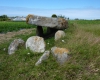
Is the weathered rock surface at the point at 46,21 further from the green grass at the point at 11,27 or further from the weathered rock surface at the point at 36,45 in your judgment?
the green grass at the point at 11,27

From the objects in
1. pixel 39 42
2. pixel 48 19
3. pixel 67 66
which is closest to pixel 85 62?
pixel 67 66

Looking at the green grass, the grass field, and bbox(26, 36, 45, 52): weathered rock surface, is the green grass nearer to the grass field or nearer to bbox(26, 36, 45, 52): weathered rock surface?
bbox(26, 36, 45, 52): weathered rock surface

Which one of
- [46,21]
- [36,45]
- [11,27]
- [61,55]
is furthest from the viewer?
[11,27]

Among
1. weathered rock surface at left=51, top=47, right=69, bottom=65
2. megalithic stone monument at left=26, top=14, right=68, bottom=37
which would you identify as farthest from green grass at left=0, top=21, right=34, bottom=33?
weathered rock surface at left=51, top=47, right=69, bottom=65

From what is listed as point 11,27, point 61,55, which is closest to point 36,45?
point 61,55

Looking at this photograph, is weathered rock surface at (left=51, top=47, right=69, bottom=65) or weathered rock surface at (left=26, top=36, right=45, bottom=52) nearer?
weathered rock surface at (left=51, top=47, right=69, bottom=65)

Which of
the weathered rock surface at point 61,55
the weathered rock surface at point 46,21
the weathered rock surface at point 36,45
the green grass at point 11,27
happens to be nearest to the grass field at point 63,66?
the weathered rock surface at point 61,55

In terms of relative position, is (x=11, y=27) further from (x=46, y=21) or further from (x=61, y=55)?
(x=61, y=55)

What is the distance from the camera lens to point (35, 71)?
6828 mm

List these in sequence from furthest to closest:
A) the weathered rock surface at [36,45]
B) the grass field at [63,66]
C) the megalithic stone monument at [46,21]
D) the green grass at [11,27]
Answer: the green grass at [11,27] → the megalithic stone monument at [46,21] → the weathered rock surface at [36,45] → the grass field at [63,66]

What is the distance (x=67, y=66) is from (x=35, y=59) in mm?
1772

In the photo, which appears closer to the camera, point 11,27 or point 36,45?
point 36,45

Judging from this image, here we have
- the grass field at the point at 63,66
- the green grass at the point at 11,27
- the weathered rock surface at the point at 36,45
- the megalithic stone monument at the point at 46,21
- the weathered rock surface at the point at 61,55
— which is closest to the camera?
the grass field at the point at 63,66

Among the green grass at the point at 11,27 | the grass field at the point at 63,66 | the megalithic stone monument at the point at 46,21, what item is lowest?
the green grass at the point at 11,27
